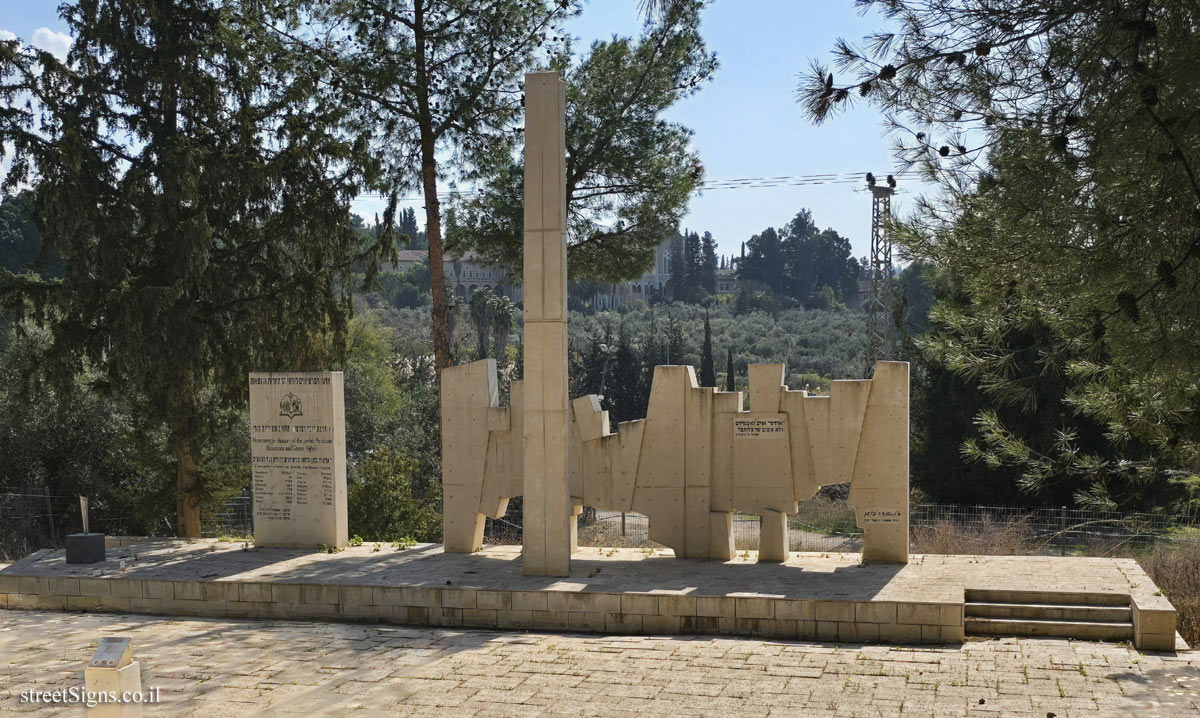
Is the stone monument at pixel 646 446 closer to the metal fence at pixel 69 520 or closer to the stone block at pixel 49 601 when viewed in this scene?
the stone block at pixel 49 601

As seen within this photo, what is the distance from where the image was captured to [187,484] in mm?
16484

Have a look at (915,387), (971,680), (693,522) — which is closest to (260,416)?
(693,522)

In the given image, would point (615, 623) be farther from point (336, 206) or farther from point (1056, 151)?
point (336, 206)

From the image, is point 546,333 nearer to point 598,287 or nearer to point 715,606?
point 715,606

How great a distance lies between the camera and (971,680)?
8023 mm

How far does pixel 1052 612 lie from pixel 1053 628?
224 millimetres

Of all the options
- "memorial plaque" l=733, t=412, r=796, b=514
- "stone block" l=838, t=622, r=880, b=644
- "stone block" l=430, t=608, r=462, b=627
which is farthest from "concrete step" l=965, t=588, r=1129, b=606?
"stone block" l=430, t=608, r=462, b=627

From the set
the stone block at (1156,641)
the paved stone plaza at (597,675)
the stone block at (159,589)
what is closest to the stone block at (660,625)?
the paved stone plaza at (597,675)

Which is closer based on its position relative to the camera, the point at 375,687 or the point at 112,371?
the point at 375,687

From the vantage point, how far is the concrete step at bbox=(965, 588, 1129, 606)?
9914 millimetres

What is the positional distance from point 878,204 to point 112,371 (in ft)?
54.3

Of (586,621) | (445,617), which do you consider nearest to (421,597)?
(445,617)

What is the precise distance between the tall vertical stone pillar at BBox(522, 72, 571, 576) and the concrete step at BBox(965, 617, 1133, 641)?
13.7 ft

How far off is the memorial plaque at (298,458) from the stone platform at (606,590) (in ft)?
1.51
